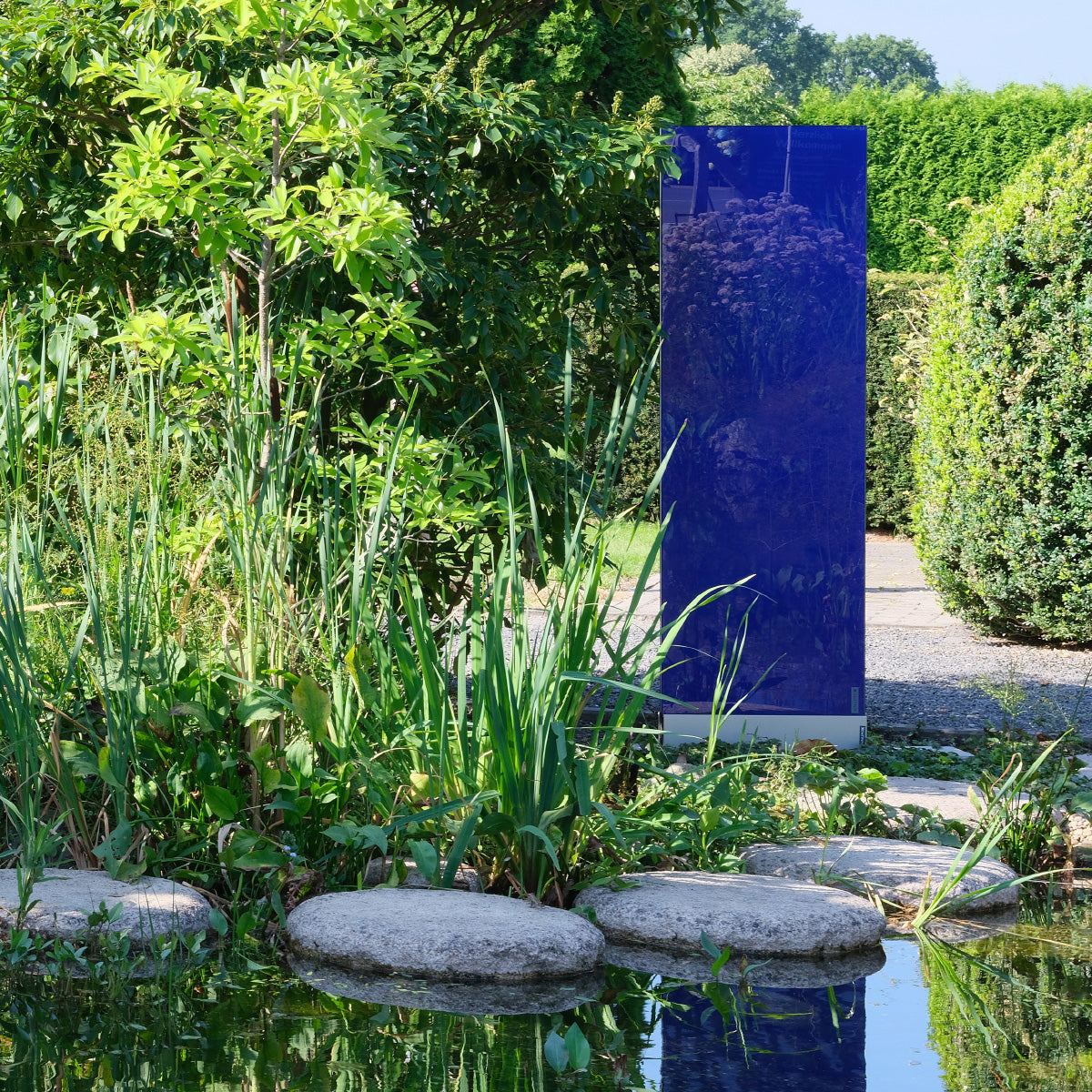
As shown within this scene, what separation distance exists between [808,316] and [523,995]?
274cm

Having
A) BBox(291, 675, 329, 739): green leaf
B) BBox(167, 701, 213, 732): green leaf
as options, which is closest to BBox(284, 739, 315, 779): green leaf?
BBox(291, 675, 329, 739): green leaf

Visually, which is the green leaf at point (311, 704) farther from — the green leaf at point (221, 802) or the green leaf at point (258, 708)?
the green leaf at point (221, 802)

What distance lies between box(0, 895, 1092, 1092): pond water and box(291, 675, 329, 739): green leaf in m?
0.48

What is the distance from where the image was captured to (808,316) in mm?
4188

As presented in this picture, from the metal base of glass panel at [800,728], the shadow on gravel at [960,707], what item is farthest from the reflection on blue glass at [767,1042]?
the shadow on gravel at [960,707]

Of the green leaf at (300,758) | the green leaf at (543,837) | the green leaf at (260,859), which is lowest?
the green leaf at (260,859)

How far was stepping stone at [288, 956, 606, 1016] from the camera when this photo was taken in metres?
2.04

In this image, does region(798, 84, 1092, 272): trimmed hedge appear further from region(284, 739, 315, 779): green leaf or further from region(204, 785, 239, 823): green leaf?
region(204, 785, 239, 823): green leaf

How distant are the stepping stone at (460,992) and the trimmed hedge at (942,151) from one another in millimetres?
14005

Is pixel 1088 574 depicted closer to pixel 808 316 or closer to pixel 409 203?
pixel 808 316

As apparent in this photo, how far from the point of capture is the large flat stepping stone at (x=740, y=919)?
2340 millimetres

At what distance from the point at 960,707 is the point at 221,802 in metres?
3.57

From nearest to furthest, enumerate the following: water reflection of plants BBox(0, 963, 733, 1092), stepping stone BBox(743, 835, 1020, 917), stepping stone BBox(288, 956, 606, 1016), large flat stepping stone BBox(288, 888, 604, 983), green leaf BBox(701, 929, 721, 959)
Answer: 1. water reflection of plants BBox(0, 963, 733, 1092)
2. stepping stone BBox(288, 956, 606, 1016)
3. large flat stepping stone BBox(288, 888, 604, 983)
4. green leaf BBox(701, 929, 721, 959)
5. stepping stone BBox(743, 835, 1020, 917)

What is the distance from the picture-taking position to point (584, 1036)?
1.86m
